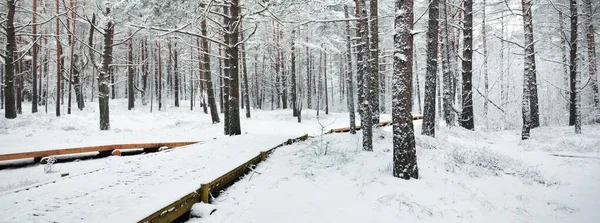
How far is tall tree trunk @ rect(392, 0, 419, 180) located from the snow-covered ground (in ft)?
1.16

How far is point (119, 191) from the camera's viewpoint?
426 centimetres

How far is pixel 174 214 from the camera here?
3.81 metres

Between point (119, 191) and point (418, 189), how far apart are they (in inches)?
194

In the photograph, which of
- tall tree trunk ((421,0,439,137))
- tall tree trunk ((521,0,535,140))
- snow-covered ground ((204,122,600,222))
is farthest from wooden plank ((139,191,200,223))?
tall tree trunk ((521,0,535,140))

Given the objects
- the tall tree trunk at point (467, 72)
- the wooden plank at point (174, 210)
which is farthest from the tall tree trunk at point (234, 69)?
the tall tree trunk at point (467, 72)

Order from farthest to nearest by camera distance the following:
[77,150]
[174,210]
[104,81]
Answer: [104,81], [77,150], [174,210]

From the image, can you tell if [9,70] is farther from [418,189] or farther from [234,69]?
[418,189]

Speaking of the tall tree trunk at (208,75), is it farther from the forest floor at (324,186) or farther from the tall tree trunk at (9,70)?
the tall tree trunk at (9,70)

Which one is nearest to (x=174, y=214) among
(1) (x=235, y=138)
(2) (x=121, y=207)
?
(2) (x=121, y=207)

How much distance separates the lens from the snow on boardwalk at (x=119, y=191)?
328 cm

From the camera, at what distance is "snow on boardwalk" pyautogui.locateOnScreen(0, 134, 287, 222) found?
10.8 ft

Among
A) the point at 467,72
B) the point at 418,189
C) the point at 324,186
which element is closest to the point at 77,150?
the point at 324,186

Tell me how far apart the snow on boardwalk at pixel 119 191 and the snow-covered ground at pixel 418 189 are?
2.41 ft

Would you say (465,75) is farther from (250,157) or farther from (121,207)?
(121,207)
